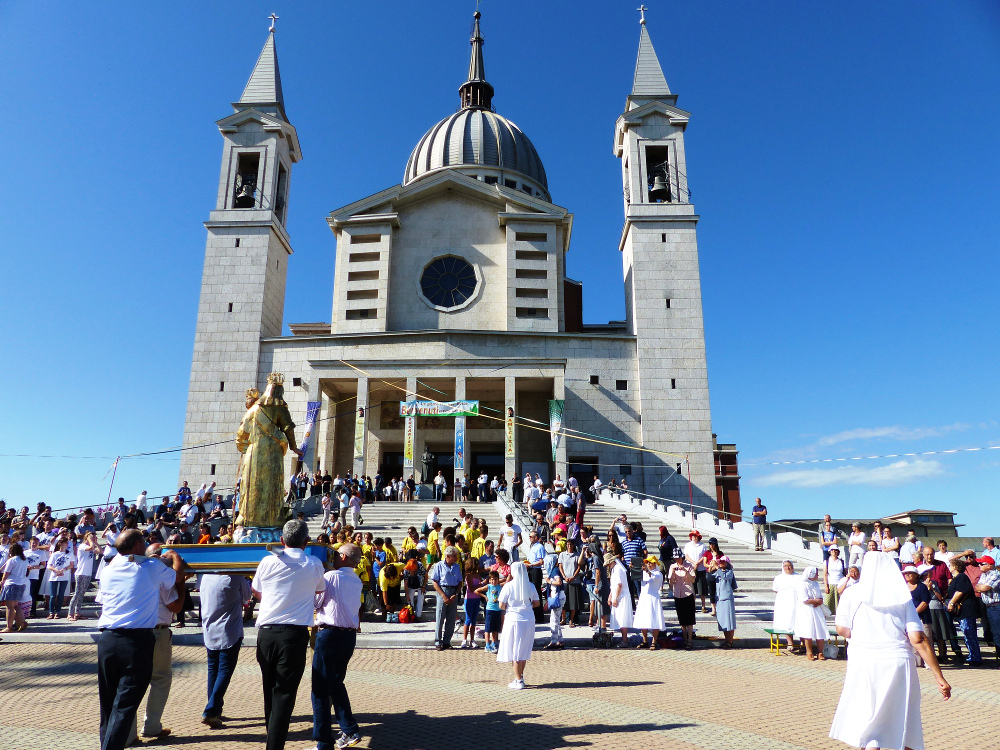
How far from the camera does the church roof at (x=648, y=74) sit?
40000mm

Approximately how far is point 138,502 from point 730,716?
22079mm

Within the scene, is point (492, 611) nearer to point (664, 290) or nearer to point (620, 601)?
point (620, 601)

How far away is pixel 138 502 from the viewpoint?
23906 mm

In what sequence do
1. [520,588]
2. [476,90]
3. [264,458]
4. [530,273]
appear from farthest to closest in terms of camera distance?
[476,90] < [530,273] < [264,458] < [520,588]

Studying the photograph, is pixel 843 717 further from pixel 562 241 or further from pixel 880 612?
pixel 562 241

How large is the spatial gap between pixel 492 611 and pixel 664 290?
27.6 m

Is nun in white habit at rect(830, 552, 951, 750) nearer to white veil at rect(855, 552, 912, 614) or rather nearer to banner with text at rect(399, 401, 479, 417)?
white veil at rect(855, 552, 912, 614)

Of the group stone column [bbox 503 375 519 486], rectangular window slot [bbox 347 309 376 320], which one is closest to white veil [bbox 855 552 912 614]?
stone column [bbox 503 375 519 486]

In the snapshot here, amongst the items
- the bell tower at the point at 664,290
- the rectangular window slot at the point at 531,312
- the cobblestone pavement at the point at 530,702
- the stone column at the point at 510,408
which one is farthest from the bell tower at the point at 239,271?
the cobblestone pavement at the point at 530,702

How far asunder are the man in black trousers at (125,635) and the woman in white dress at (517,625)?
14.0 feet

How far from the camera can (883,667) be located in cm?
527

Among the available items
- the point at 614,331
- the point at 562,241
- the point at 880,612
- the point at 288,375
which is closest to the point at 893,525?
the point at 614,331

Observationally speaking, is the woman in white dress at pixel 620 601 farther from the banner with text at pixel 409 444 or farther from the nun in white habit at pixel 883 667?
the banner with text at pixel 409 444

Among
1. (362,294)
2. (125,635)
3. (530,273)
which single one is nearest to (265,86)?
(362,294)
